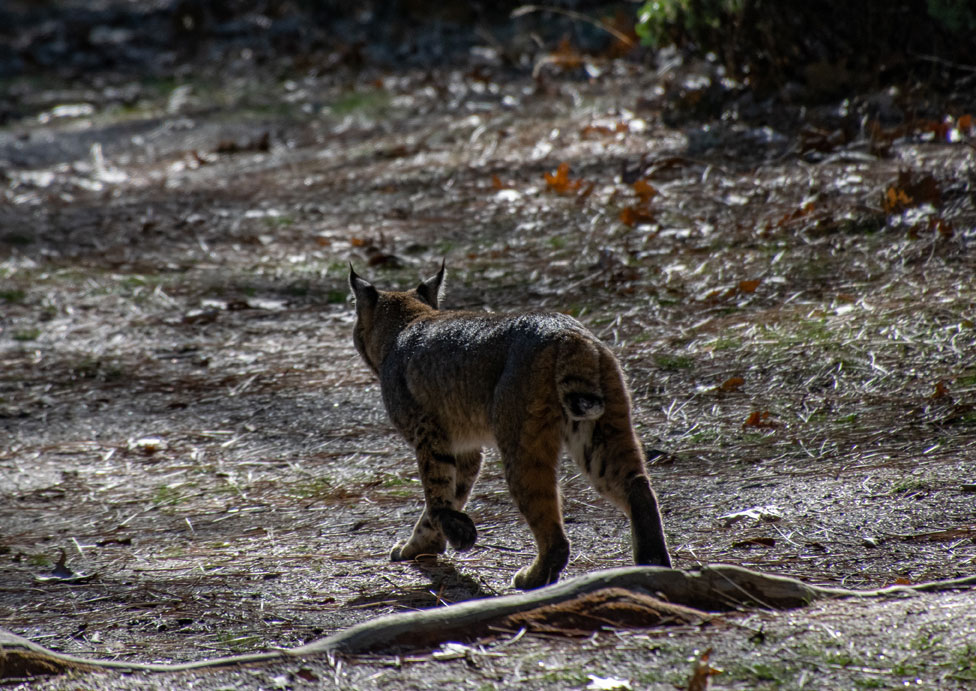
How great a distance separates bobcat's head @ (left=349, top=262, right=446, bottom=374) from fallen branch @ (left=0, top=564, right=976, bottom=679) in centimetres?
231

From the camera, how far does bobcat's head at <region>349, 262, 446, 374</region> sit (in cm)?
586

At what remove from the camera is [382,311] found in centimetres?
596

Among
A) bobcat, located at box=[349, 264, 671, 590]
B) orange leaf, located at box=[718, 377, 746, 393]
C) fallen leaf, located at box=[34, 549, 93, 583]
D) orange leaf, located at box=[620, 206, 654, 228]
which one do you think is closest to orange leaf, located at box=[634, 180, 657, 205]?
orange leaf, located at box=[620, 206, 654, 228]

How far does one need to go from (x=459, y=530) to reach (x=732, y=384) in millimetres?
2206

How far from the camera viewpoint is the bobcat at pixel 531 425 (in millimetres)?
4305

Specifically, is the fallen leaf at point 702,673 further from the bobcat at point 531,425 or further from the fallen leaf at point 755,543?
the fallen leaf at point 755,543

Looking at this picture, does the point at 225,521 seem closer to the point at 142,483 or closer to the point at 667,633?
the point at 142,483

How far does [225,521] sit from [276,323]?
298 cm

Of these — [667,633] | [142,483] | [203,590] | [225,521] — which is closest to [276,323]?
[142,483]

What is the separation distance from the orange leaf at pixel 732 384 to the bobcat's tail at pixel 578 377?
201cm

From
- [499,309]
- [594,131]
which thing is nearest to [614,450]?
[499,309]

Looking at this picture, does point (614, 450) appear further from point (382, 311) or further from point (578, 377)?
point (382, 311)

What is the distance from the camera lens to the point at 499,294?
26.6 ft

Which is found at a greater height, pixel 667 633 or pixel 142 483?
pixel 667 633
